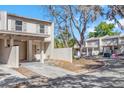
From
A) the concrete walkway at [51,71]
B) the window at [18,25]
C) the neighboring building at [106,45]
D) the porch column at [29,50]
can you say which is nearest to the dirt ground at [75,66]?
the concrete walkway at [51,71]

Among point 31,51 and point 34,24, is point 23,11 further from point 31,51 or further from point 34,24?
point 31,51

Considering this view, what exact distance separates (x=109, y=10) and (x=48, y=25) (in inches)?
420

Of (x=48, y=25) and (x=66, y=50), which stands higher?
(x=48, y=25)

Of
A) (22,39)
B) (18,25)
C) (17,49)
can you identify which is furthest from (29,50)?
(17,49)

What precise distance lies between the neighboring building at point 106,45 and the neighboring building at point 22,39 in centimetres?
2327

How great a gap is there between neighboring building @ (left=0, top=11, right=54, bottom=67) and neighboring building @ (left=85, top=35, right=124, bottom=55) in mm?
23273

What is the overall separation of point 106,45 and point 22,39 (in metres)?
31.3

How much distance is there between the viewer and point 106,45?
49531mm

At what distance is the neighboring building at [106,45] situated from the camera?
46138 mm

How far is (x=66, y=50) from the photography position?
78.5ft

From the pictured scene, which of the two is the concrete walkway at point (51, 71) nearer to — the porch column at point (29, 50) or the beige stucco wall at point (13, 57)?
the beige stucco wall at point (13, 57)

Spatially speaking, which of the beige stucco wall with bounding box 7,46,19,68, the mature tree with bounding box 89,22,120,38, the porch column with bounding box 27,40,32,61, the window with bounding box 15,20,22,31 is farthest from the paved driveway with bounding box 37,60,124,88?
the mature tree with bounding box 89,22,120,38

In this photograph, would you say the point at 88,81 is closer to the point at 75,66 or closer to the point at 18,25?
the point at 75,66
